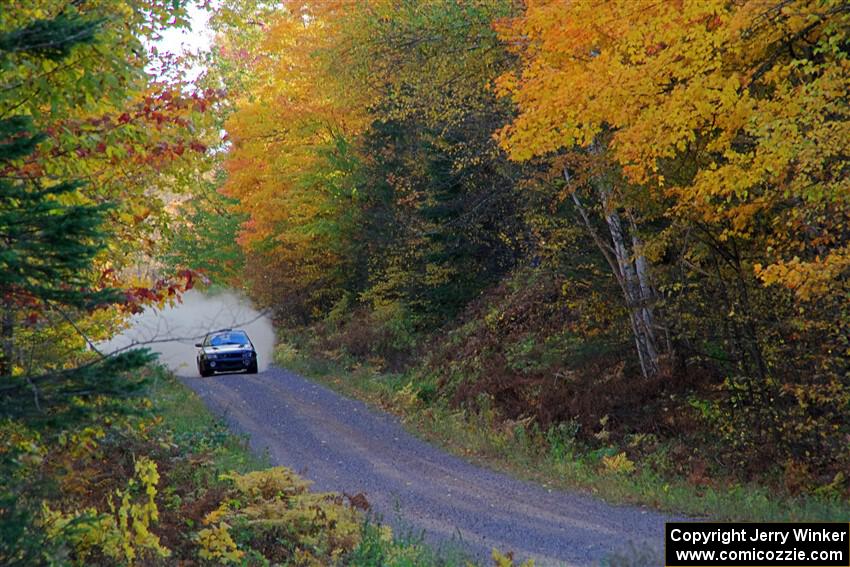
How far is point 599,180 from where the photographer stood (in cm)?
1578

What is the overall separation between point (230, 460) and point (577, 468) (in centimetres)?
570

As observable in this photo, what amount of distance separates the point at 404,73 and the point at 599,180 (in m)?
5.02

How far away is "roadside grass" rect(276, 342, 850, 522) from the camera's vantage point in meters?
12.2

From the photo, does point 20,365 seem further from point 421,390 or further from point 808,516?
point 421,390

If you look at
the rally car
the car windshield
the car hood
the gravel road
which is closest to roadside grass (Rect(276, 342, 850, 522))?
the gravel road

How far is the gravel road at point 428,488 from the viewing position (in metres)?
11.1

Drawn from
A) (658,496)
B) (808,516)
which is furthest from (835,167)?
(658,496)

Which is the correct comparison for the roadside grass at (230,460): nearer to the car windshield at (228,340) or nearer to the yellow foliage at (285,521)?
the yellow foliage at (285,521)

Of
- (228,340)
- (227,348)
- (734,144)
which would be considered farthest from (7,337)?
(228,340)

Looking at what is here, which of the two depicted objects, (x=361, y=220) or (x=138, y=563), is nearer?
(x=138, y=563)
